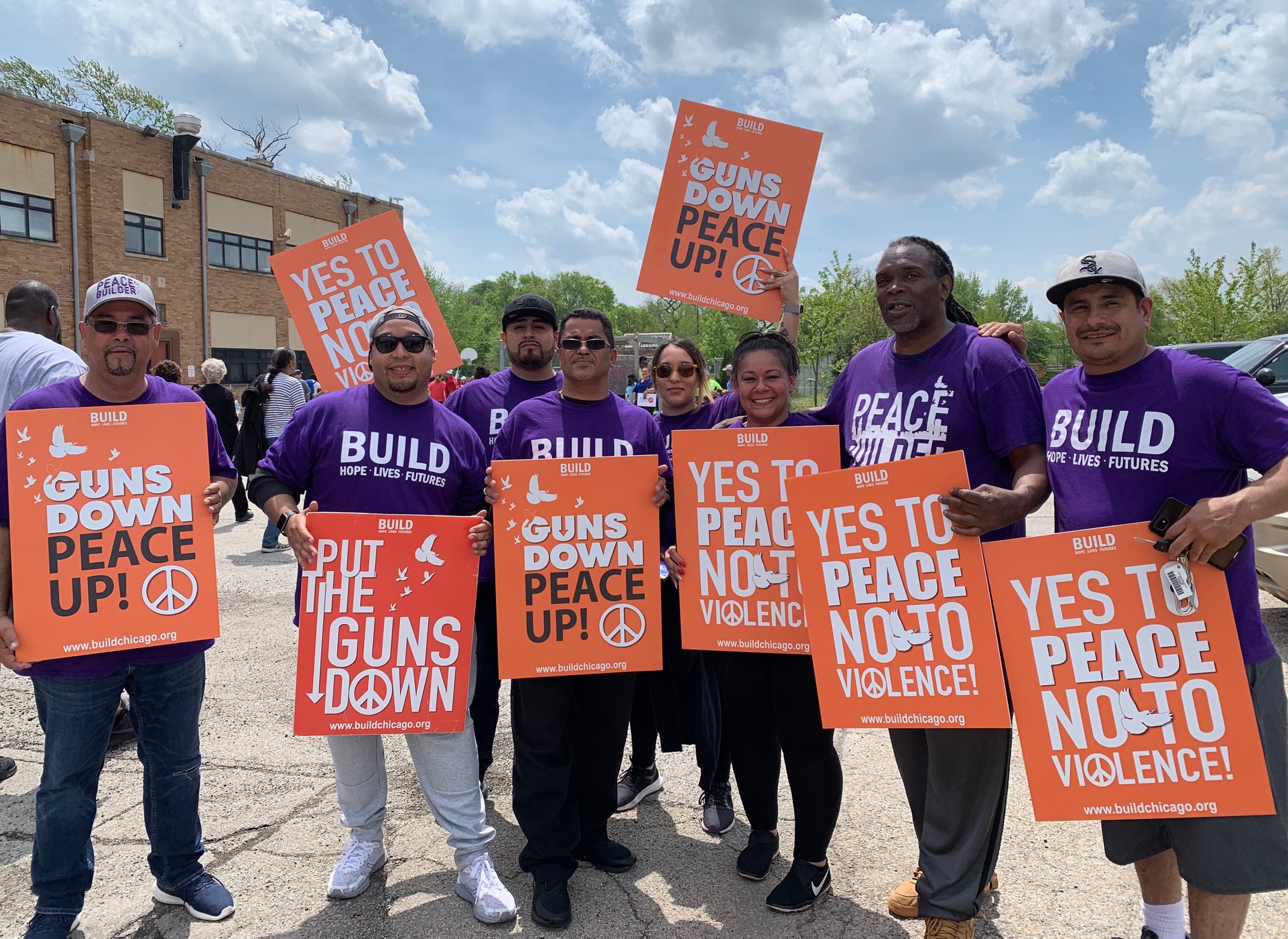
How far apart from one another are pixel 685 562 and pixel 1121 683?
1522 millimetres

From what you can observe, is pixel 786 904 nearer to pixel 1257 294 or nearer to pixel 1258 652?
pixel 1258 652

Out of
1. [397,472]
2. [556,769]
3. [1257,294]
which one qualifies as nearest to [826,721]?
[556,769]

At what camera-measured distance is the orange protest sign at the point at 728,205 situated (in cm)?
A: 434

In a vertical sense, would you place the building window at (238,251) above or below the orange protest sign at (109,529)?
above

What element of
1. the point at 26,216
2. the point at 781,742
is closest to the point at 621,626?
the point at 781,742

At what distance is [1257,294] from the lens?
1005 inches

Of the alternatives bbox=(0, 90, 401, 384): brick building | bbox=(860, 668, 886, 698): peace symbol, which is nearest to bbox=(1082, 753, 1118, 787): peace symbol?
bbox=(860, 668, 886, 698): peace symbol

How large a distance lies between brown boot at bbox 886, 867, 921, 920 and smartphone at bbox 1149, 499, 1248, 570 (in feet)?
5.06

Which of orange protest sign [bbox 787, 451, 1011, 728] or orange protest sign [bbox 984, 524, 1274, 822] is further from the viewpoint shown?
orange protest sign [bbox 787, 451, 1011, 728]

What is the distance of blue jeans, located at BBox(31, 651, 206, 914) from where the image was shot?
9.01 feet

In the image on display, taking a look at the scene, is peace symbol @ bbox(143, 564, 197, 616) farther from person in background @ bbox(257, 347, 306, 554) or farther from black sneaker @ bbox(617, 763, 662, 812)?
person in background @ bbox(257, 347, 306, 554)

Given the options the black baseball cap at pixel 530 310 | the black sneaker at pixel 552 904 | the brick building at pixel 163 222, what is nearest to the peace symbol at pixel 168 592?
the black sneaker at pixel 552 904

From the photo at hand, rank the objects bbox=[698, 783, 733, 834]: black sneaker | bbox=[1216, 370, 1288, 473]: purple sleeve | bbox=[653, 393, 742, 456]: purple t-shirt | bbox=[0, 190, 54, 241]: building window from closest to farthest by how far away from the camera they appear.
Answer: bbox=[1216, 370, 1288, 473]: purple sleeve, bbox=[653, 393, 742, 456]: purple t-shirt, bbox=[698, 783, 733, 834]: black sneaker, bbox=[0, 190, 54, 241]: building window

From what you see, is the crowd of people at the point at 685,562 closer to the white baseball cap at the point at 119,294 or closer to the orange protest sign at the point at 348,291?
the white baseball cap at the point at 119,294
